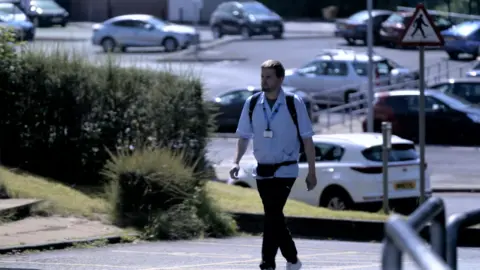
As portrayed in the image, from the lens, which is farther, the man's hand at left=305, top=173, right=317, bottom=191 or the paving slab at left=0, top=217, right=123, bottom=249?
the paving slab at left=0, top=217, right=123, bottom=249

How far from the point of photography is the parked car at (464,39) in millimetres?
42875

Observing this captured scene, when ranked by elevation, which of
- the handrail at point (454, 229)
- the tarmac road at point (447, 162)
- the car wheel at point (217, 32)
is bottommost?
the tarmac road at point (447, 162)

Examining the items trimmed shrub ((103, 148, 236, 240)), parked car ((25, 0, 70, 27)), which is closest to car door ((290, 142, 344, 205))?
trimmed shrub ((103, 148, 236, 240))

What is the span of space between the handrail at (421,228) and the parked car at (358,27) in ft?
147

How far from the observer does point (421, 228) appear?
13.6 ft

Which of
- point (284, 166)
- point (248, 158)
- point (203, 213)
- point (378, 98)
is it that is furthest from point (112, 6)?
point (284, 166)

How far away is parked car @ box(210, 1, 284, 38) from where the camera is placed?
5169cm

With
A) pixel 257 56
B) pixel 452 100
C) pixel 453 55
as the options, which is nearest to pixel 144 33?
pixel 257 56

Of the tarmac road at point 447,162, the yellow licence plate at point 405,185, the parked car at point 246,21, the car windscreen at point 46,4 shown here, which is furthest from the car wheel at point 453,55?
the yellow licence plate at point 405,185

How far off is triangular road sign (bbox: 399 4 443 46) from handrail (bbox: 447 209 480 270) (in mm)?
9039

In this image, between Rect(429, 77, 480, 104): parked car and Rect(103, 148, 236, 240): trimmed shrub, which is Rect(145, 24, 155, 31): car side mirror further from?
Rect(103, 148, 236, 240): trimmed shrub

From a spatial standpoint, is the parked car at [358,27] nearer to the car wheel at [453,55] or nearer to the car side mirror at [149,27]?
the car wheel at [453,55]

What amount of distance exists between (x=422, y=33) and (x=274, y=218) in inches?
254

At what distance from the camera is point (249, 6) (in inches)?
2053
